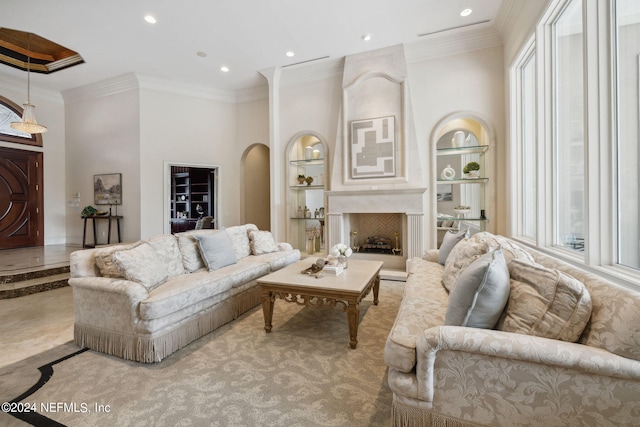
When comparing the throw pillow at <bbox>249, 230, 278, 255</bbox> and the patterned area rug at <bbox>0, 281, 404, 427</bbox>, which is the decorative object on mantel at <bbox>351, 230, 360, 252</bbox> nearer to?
the throw pillow at <bbox>249, 230, 278, 255</bbox>

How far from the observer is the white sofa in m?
2.11

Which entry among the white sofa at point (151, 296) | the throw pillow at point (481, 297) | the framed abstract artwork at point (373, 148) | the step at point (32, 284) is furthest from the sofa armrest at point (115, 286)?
the framed abstract artwork at point (373, 148)

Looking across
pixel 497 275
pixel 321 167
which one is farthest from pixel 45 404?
pixel 321 167

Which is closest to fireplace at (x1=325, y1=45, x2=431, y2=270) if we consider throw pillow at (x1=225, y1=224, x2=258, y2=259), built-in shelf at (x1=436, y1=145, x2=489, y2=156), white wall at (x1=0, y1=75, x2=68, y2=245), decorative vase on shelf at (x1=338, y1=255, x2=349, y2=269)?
built-in shelf at (x1=436, y1=145, x2=489, y2=156)

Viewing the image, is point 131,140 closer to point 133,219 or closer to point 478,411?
point 133,219

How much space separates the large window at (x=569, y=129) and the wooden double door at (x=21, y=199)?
9.03m

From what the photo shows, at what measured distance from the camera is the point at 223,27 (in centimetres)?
404

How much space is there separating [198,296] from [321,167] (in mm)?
3963

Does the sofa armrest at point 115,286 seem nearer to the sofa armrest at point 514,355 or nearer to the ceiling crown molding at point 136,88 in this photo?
the sofa armrest at point 514,355

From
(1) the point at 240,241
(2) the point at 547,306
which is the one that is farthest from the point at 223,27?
(2) the point at 547,306

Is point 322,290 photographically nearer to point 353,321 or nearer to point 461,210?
point 353,321

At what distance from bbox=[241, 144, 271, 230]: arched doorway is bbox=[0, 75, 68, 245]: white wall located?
4086mm

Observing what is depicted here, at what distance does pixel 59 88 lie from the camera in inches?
239

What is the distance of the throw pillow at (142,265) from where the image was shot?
2256mm
